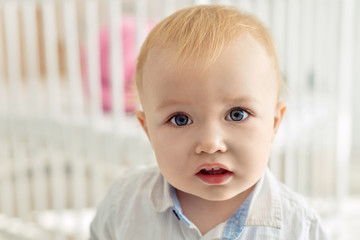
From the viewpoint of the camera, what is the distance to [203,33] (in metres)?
0.72

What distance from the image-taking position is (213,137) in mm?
688

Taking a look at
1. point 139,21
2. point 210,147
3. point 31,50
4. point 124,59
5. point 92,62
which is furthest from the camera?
point 124,59

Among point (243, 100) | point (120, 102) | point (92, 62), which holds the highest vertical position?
point (243, 100)

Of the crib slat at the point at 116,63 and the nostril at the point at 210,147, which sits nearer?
the nostril at the point at 210,147

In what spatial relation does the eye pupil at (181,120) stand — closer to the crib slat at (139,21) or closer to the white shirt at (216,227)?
the white shirt at (216,227)

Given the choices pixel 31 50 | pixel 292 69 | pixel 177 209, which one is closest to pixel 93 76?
pixel 31 50

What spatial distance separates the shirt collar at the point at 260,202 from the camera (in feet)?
2.49

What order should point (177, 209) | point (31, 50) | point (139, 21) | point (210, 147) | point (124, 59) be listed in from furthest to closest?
point (124, 59), point (31, 50), point (139, 21), point (177, 209), point (210, 147)

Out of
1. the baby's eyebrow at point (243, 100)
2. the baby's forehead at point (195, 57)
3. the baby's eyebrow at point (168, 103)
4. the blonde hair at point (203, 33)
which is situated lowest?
the baby's eyebrow at point (168, 103)

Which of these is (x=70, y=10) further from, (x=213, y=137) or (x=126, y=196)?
(x=213, y=137)

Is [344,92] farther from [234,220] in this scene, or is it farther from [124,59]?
[234,220]

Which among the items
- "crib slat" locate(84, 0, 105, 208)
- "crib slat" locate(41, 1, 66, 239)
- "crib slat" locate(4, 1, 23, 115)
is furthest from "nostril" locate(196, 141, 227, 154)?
"crib slat" locate(4, 1, 23, 115)

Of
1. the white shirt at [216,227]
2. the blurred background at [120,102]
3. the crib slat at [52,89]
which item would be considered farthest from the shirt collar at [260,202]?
the crib slat at [52,89]

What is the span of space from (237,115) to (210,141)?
7cm
